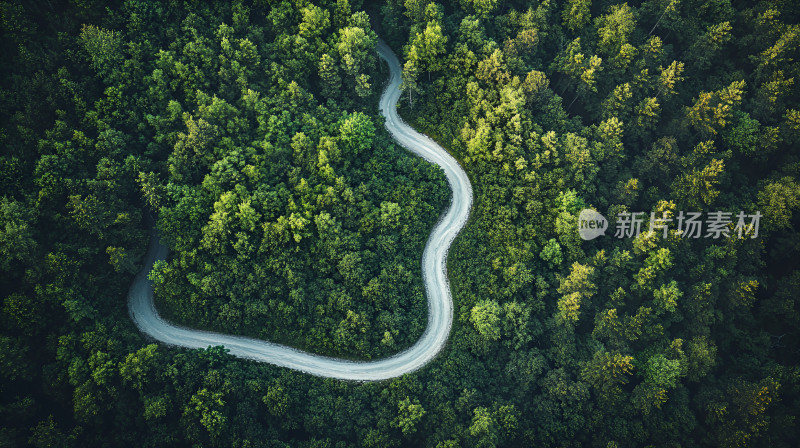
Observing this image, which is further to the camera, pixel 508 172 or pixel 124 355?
pixel 508 172

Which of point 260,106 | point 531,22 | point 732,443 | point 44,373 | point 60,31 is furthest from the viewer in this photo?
point 531,22

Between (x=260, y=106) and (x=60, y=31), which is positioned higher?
(x=260, y=106)

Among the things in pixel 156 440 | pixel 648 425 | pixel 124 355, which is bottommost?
pixel 156 440

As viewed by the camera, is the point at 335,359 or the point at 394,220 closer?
the point at 335,359

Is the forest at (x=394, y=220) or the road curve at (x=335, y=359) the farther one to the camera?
the road curve at (x=335, y=359)

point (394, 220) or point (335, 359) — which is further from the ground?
point (394, 220)

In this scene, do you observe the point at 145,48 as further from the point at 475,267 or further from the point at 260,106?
the point at 475,267

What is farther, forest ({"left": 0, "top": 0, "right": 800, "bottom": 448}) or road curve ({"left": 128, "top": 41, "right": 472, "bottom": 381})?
road curve ({"left": 128, "top": 41, "right": 472, "bottom": 381})

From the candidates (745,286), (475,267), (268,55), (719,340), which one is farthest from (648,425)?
(268,55)
